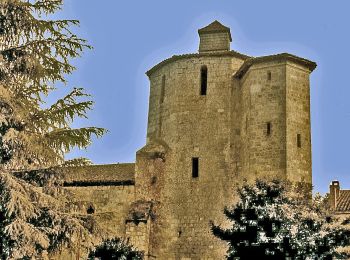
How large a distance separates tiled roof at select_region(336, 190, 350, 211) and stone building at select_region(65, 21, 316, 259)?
9.77 m

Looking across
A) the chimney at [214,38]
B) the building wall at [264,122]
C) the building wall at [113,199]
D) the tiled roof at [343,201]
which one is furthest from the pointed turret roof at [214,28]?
the tiled roof at [343,201]

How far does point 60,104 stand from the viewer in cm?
1402

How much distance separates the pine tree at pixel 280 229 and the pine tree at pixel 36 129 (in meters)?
5.18

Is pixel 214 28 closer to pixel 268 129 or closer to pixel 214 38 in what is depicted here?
pixel 214 38

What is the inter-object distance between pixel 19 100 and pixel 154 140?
54.7ft

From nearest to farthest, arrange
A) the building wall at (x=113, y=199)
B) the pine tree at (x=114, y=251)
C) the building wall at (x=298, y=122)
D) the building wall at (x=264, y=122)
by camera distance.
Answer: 1. the pine tree at (x=114, y=251)
2. the building wall at (x=298, y=122)
3. the building wall at (x=264, y=122)
4. the building wall at (x=113, y=199)

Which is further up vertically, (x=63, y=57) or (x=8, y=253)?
(x=63, y=57)

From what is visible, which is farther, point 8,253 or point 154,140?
point 154,140

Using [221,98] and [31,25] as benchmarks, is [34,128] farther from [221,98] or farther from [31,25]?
[221,98]

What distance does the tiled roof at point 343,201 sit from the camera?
34.6m

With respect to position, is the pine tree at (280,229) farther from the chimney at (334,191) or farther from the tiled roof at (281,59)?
the chimney at (334,191)

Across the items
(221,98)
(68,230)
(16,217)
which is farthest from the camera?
(221,98)

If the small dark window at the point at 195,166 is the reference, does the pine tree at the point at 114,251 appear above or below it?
below

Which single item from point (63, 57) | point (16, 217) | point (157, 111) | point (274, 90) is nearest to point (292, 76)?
point (274, 90)
